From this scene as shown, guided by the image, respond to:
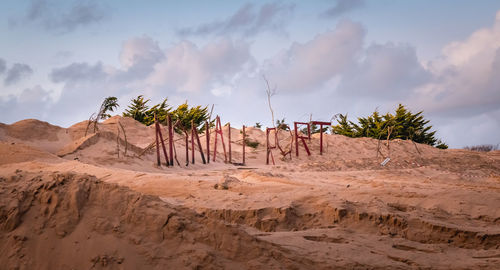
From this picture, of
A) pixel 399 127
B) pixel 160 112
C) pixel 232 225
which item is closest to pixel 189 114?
pixel 160 112

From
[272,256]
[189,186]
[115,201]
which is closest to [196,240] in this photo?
[272,256]

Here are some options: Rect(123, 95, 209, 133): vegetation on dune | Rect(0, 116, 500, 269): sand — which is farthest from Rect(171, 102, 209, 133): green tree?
Rect(0, 116, 500, 269): sand

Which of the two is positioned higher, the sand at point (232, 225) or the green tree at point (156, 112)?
the green tree at point (156, 112)

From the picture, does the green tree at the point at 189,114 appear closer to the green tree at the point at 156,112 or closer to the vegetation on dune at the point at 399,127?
the green tree at the point at 156,112

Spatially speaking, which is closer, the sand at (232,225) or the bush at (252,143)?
the sand at (232,225)

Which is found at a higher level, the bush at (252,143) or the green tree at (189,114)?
the green tree at (189,114)

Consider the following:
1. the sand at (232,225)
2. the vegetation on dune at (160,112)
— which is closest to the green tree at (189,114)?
the vegetation on dune at (160,112)

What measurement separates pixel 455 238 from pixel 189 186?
3711mm

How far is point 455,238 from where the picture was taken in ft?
12.5

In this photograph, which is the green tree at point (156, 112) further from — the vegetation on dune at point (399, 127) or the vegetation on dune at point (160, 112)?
the vegetation on dune at point (399, 127)

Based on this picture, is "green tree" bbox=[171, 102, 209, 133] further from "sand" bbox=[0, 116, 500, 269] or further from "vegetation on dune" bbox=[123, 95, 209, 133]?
"sand" bbox=[0, 116, 500, 269]

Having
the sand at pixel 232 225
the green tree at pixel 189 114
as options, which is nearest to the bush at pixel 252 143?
the green tree at pixel 189 114

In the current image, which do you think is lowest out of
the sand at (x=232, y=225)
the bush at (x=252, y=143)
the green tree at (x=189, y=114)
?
the sand at (x=232, y=225)

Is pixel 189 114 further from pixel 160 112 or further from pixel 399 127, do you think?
pixel 399 127
